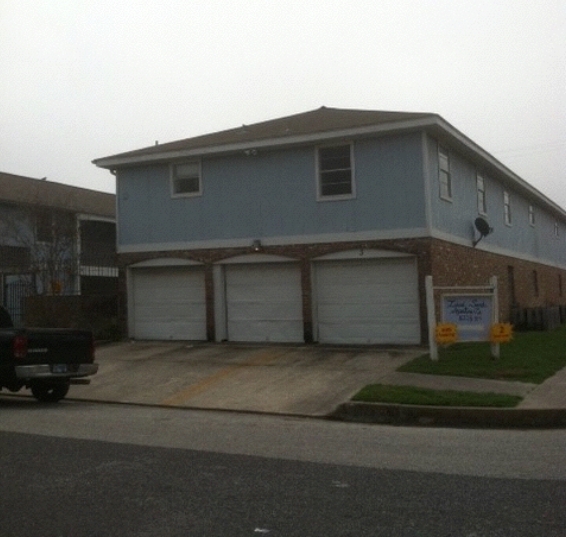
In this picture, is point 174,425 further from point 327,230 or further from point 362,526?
point 327,230

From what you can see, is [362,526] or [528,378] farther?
[528,378]

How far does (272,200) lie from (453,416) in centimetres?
1018

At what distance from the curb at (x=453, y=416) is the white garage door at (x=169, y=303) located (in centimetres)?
957

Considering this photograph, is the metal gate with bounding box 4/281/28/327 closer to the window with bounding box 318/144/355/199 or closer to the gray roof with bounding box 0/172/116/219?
the gray roof with bounding box 0/172/116/219

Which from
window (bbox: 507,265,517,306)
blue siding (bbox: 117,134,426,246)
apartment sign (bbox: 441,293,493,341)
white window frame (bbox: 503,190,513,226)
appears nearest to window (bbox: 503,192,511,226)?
white window frame (bbox: 503,190,513,226)

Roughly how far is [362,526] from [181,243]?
16.1 metres

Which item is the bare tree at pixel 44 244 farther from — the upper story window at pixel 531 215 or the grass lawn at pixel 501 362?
the upper story window at pixel 531 215

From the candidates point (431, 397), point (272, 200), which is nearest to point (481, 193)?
point (272, 200)

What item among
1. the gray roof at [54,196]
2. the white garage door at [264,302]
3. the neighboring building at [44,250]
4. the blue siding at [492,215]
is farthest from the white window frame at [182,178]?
the gray roof at [54,196]

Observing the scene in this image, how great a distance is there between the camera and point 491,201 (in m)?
25.7

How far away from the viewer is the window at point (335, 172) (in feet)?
65.3

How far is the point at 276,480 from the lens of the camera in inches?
299

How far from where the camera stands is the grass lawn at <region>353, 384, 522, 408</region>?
1190 centimetres

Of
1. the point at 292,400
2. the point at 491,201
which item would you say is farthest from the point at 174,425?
the point at 491,201
